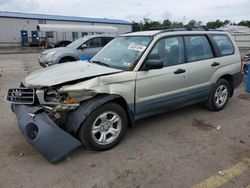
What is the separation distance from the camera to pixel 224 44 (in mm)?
5711

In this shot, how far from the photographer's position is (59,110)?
359cm

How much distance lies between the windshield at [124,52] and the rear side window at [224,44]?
1875 millimetres

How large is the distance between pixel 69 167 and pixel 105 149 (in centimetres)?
65

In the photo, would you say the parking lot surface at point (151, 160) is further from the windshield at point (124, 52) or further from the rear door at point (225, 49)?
the rear door at point (225, 49)

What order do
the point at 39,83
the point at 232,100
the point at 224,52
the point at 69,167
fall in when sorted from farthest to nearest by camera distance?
the point at 232,100, the point at 224,52, the point at 39,83, the point at 69,167

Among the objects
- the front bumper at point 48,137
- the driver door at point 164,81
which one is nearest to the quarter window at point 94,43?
the driver door at point 164,81

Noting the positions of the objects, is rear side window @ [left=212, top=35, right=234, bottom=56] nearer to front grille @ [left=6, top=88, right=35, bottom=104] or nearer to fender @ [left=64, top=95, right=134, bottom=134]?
fender @ [left=64, top=95, right=134, bottom=134]

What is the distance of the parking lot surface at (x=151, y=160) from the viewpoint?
318 centimetres

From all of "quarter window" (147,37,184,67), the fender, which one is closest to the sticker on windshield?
"quarter window" (147,37,184,67)

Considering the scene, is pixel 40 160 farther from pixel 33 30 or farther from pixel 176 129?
pixel 33 30

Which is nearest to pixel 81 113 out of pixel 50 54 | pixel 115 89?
pixel 115 89

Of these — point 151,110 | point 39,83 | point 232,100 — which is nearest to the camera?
point 39,83

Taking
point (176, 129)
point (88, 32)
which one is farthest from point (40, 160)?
point (88, 32)

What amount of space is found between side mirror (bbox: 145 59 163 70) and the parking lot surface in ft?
3.92
